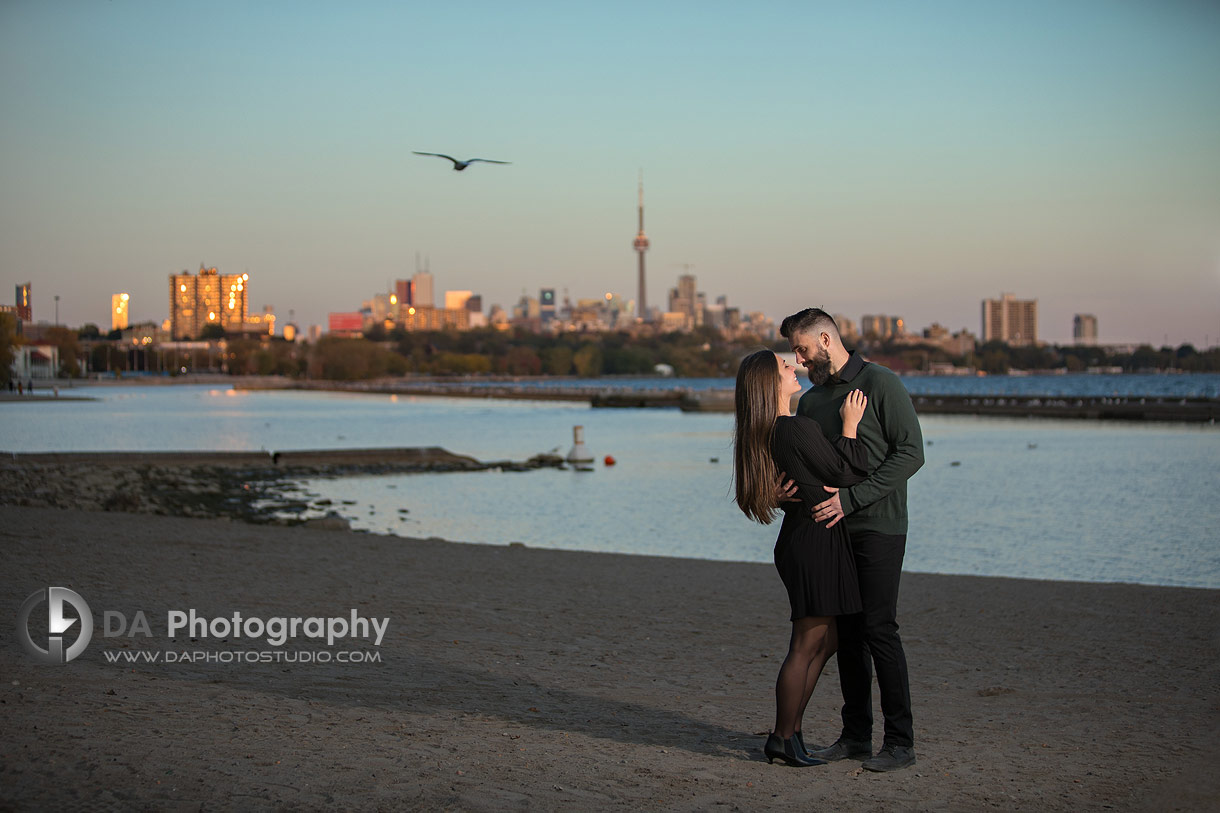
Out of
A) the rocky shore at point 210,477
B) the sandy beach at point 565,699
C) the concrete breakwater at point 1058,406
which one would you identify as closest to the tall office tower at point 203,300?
the rocky shore at point 210,477

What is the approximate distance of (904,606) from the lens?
9.50 meters

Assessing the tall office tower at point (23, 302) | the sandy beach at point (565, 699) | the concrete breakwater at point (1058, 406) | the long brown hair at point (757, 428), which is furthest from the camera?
the concrete breakwater at point (1058, 406)

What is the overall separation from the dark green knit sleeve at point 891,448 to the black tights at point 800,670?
0.52 m

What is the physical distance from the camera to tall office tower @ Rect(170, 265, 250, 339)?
52.0m

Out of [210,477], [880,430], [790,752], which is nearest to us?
[880,430]

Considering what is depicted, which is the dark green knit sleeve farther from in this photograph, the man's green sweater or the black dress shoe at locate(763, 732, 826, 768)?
the black dress shoe at locate(763, 732, 826, 768)

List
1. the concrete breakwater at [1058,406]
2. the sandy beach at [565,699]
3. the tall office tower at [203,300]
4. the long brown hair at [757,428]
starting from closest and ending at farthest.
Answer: the sandy beach at [565,699] < the long brown hair at [757,428] < the tall office tower at [203,300] < the concrete breakwater at [1058,406]

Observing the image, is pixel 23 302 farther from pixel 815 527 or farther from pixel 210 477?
pixel 815 527

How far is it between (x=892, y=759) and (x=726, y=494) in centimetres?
1404

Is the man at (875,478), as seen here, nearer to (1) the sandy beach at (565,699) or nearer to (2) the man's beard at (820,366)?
(2) the man's beard at (820,366)

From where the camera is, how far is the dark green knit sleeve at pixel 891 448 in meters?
4.25

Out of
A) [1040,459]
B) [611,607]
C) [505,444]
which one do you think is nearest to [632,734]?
[611,607]

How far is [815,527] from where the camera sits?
4.36m

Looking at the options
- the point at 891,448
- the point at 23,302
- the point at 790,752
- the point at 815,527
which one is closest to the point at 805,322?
the point at 891,448
